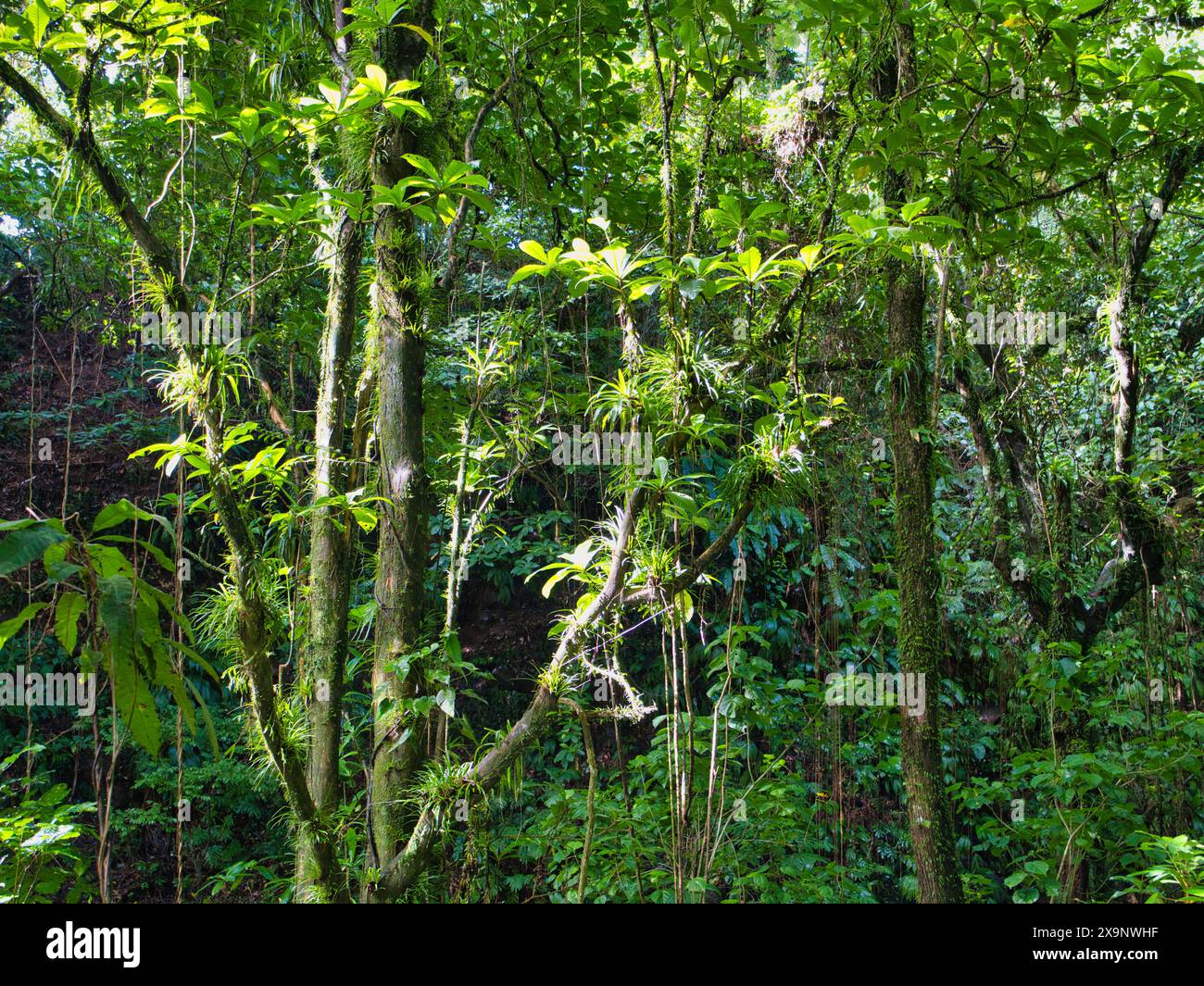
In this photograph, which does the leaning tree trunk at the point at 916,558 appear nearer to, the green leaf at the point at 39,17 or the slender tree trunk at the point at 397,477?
Answer: the slender tree trunk at the point at 397,477

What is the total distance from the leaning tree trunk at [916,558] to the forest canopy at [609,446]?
1 cm

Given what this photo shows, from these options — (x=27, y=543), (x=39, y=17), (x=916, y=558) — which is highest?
(x=39, y=17)

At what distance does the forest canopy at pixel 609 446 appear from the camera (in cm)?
174

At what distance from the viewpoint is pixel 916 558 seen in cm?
256

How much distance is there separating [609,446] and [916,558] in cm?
110

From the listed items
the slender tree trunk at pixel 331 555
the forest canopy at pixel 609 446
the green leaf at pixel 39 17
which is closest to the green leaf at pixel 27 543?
the forest canopy at pixel 609 446

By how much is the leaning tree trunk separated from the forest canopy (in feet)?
0.05

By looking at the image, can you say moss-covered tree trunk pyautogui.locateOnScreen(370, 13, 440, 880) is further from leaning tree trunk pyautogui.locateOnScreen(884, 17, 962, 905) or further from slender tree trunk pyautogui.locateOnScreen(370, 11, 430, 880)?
leaning tree trunk pyautogui.locateOnScreen(884, 17, 962, 905)

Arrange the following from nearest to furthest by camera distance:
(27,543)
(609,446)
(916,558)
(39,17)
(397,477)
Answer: (27,543) < (39,17) < (397,477) < (609,446) < (916,558)

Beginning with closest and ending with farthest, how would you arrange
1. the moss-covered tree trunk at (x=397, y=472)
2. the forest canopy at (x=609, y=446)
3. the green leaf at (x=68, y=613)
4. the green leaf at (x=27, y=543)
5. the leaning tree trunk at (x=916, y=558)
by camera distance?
the green leaf at (x=27, y=543)
the green leaf at (x=68, y=613)
the forest canopy at (x=609, y=446)
the moss-covered tree trunk at (x=397, y=472)
the leaning tree trunk at (x=916, y=558)

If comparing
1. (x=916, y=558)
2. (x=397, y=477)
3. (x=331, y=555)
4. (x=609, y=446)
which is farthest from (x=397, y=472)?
(x=916, y=558)

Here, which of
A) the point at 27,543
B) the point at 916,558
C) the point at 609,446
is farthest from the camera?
the point at 916,558

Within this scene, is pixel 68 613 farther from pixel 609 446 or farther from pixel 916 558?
pixel 916 558

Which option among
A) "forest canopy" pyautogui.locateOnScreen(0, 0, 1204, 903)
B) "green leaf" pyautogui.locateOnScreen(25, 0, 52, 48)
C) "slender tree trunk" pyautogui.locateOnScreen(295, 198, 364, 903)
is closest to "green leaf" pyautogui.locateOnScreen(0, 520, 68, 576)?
"forest canopy" pyautogui.locateOnScreen(0, 0, 1204, 903)
